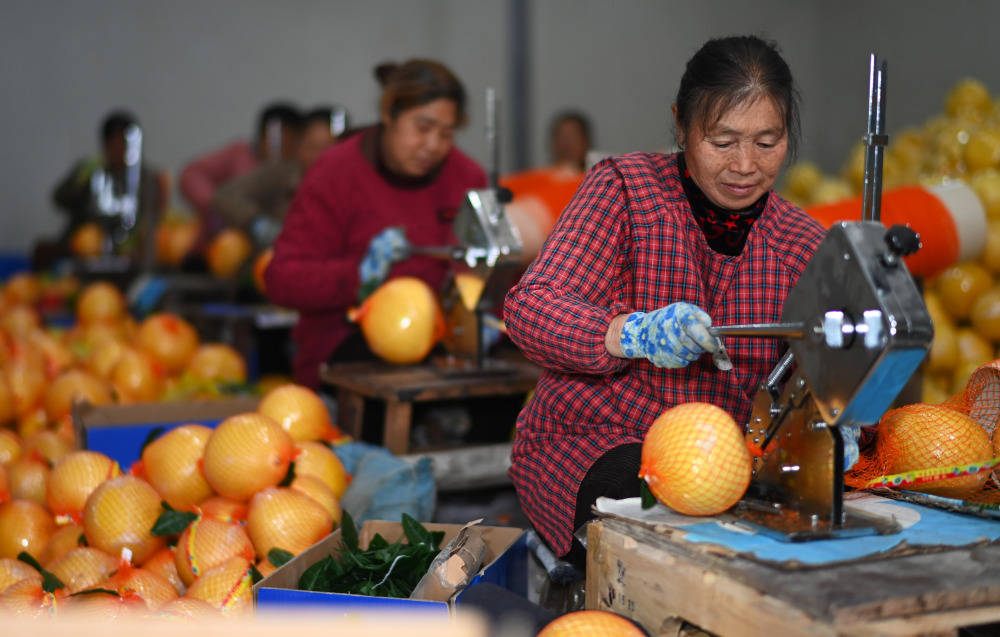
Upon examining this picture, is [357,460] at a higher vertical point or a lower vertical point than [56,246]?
lower

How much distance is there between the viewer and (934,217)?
342 centimetres

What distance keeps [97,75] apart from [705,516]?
10322 millimetres

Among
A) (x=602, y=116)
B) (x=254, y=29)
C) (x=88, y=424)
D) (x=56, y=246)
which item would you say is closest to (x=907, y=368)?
(x=88, y=424)

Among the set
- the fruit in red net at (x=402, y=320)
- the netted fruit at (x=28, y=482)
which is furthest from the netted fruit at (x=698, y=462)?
the netted fruit at (x=28, y=482)

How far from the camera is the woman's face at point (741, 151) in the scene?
6.82 feet

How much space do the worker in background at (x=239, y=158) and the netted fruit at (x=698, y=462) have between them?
5.68m

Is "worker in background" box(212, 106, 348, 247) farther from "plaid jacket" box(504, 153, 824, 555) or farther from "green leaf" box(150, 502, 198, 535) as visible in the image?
"plaid jacket" box(504, 153, 824, 555)

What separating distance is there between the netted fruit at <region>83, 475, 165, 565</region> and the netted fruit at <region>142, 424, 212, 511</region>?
0.26 feet

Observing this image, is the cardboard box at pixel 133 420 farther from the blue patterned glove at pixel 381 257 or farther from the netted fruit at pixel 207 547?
the netted fruit at pixel 207 547

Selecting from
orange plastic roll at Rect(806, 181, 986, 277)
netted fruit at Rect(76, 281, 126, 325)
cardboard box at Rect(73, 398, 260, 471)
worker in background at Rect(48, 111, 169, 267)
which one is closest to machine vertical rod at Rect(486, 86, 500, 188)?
orange plastic roll at Rect(806, 181, 986, 277)

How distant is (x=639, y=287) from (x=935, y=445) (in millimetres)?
728

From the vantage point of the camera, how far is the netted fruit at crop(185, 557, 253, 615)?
7.51 ft

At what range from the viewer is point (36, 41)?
10.3 metres

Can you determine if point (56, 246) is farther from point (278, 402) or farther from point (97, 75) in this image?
point (278, 402)
